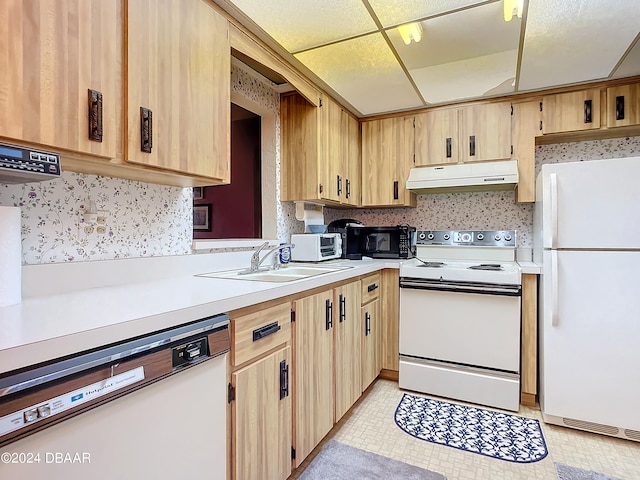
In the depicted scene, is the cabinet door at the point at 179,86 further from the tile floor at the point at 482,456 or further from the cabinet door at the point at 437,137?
the cabinet door at the point at 437,137

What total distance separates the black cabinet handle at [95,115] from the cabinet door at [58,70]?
0.4 inches

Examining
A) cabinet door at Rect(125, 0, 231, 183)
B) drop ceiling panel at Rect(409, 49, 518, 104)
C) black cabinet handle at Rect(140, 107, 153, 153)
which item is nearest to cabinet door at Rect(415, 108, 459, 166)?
drop ceiling panel at Rect(409, 49, 518, 104)

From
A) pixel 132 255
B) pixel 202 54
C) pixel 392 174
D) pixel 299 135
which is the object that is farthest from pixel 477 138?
pixel 132 255

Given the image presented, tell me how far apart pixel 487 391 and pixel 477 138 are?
6.20ft

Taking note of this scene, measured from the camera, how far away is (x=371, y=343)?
8.29 feet

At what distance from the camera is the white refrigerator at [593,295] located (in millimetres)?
1938

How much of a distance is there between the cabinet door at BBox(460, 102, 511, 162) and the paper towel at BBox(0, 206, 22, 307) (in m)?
2.83

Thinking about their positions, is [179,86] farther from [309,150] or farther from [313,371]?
[313,371]

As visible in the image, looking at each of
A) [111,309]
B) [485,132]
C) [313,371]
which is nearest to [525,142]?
[485,132]

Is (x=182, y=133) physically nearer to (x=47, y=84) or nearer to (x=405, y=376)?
(x=47, y=84)

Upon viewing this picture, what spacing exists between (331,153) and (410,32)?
3.38ft

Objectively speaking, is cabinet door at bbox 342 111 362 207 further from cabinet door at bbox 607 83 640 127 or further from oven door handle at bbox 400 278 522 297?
cabinet door at bbox 607 83 640 127

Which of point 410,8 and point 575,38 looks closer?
point 410,8

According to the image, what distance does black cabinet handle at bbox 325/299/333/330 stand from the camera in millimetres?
1838
